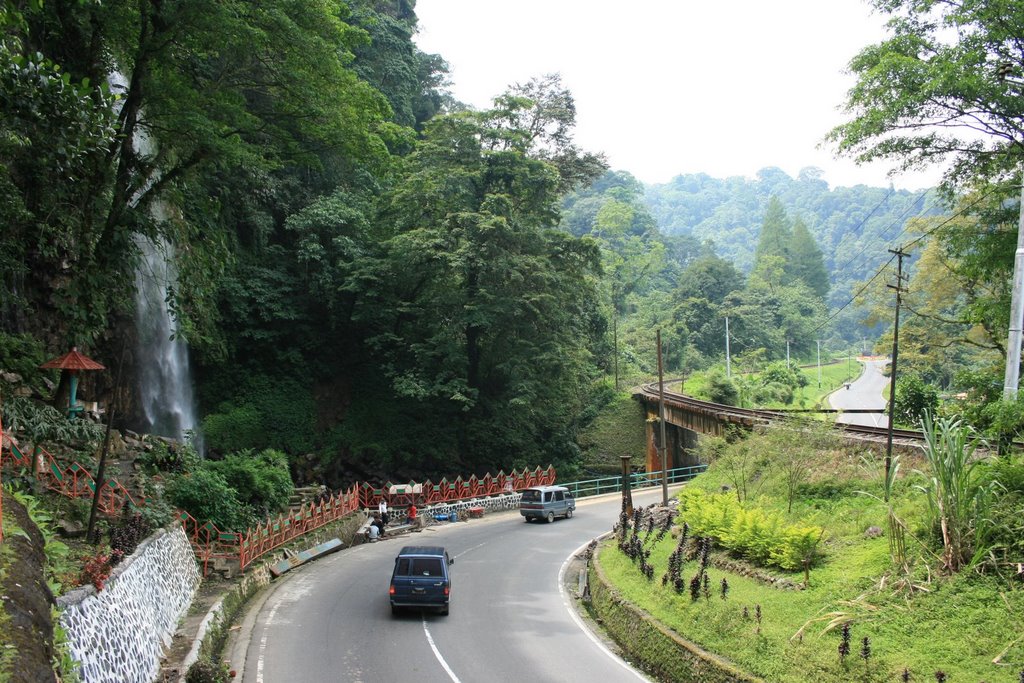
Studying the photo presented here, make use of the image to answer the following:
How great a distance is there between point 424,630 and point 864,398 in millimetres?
67963

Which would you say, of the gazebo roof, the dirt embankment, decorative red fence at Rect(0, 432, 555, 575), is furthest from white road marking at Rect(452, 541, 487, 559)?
the dirt embankment

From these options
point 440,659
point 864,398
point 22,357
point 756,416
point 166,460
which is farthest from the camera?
point 864,398

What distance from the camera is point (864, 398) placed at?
7331cm

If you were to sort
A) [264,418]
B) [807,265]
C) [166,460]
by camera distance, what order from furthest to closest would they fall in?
[807,265] < [264,418] < [166,460]

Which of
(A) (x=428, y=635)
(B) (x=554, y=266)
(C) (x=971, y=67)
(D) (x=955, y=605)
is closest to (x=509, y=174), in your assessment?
(B) (x=554, y=266)

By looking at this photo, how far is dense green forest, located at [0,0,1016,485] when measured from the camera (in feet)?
58.6

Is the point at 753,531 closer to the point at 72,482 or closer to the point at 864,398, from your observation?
the point at 72,482

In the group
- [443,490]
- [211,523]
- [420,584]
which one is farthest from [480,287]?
[420,584]

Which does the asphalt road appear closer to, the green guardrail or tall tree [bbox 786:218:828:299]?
the green guardrail

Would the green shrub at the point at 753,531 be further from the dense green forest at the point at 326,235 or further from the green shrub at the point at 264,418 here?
the green shrub at the point at 264,418

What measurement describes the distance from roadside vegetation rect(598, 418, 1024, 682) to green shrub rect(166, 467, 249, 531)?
9.62 meters

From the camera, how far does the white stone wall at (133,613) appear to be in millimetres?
8984

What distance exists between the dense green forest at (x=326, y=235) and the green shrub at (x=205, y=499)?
4.16 meters

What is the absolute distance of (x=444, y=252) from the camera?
3438 cm
